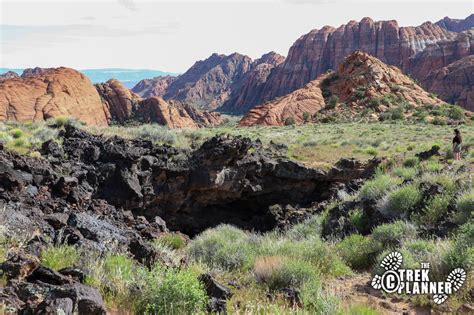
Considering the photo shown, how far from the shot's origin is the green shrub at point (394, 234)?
299 inches

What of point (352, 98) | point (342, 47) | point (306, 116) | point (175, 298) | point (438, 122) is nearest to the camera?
point (175, 298)

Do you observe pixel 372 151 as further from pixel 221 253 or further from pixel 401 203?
pixel 221 253

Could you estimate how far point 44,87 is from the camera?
1638 inches

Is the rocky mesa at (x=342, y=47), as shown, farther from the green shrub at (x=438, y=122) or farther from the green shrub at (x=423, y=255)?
the green shrub at (x=423, y=255)

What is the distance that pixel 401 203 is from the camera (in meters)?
9.29

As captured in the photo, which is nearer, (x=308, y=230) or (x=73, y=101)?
(x=308, y=230)

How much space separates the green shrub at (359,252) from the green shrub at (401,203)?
4.84 feet

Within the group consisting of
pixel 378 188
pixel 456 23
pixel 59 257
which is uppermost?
pixel 456 23

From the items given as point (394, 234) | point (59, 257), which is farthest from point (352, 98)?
point (59, 257)

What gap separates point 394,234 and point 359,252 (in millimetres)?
758

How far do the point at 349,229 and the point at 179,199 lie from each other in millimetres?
8570

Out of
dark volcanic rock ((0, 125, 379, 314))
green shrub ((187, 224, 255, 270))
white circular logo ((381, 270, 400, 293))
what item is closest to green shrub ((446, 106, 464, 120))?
dark volcanic rock ((0, 125, 379, 314))

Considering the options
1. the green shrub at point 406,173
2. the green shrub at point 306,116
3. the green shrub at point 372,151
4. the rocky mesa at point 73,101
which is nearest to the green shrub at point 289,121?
the green shrub at point 306,116

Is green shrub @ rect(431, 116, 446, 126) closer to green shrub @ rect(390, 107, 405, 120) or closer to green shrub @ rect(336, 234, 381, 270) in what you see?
green shrub @ rect(390, 107, 405, 120)
